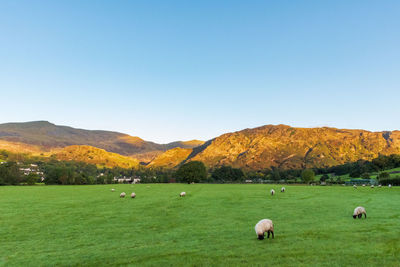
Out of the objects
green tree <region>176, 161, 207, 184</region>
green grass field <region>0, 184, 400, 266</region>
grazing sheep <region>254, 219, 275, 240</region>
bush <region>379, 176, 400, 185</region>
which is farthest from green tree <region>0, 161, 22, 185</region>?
bush <region>379, 176, 400, 185</region>

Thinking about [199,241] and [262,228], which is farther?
[262,228]

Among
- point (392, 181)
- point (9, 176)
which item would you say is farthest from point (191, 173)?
point (392, 181)

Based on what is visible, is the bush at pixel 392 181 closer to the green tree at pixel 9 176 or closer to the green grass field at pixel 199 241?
the green grass field at pixel 199 241

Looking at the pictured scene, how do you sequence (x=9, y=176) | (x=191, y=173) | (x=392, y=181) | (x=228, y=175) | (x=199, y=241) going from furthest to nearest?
1. (x=228, y=175)
2. (x=191, y=173)
3. (x=9, y=176)
4. (x=392, y=181)
5. (x=199, y=241)

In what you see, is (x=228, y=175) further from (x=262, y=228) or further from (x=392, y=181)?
(x=262, y=228)

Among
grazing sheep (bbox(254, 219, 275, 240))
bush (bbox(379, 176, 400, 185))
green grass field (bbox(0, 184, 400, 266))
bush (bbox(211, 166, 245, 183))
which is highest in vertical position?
grazing sheep (bbox(254, 219, 275, 240))

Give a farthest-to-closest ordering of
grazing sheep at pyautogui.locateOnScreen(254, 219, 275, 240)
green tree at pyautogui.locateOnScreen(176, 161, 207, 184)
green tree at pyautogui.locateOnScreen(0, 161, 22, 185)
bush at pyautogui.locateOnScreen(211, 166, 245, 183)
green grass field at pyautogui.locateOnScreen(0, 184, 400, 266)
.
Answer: bush at pyautogui.locateOnScreen(211, 166, 245, 183), green tree at pyautogui.locateOnScreen(176, 161, 207, 184), green tree at pyautogui.locateOnScreen(0, 161, 22, 185), grazing sheep at pyautogui.locateOnScreen(254, 219, 275, 240), green grass field at pyautogui.locateOnScreen(0, 184, 400, 266)

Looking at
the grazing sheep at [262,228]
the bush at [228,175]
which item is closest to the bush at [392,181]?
the bush at [228,175]

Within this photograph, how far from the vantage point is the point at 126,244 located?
50.5 ft

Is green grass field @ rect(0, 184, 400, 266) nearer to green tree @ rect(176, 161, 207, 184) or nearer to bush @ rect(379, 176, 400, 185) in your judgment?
bush @ rect(379, 176, 400, 185)

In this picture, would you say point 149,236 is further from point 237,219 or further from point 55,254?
point 237,219

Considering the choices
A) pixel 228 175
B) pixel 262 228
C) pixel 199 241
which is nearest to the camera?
pixel 199 241

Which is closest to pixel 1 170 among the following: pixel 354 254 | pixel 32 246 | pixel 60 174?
pixel 60 174

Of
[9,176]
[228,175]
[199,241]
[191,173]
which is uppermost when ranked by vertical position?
[199,241]
